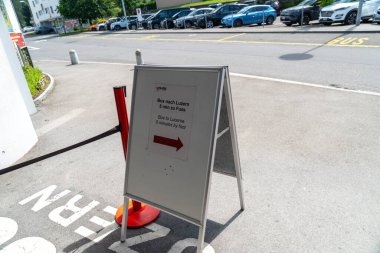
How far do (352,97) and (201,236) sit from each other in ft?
18.2

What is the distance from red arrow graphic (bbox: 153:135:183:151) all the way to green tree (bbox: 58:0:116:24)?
45684 mm

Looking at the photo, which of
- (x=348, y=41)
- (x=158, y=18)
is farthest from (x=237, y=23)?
(x=158, y=18)

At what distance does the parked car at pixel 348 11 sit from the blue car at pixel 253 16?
5.25 metres

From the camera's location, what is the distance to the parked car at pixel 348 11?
52.1 ft

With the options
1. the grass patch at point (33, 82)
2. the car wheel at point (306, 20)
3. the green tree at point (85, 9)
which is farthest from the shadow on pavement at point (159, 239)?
the green tree at point (85, 9)

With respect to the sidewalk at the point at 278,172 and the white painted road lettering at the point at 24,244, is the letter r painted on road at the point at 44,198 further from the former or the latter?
the white painted road lettering at the point at 24,244

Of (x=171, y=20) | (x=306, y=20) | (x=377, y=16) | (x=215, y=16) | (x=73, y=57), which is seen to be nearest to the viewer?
(x=73, y=57)

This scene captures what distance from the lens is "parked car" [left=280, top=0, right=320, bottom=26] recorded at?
18234 millimetres

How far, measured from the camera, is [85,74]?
11711mm

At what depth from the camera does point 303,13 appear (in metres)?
18.2

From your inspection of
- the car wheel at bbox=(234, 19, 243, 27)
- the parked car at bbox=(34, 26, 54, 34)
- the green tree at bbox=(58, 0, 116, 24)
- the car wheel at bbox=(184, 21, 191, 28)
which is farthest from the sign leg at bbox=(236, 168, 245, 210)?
the parked car at bbox=(34, 26, 54, 34)

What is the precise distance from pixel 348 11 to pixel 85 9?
37636 millimetres

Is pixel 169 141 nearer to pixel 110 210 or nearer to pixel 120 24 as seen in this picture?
pixel 110 210

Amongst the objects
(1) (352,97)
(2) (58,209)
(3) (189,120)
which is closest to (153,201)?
(3) (189,120)
